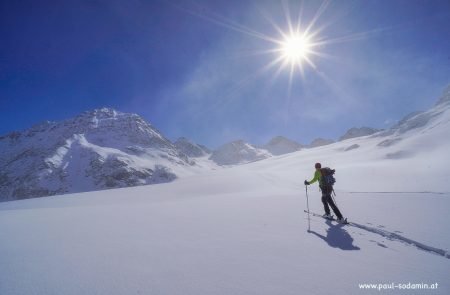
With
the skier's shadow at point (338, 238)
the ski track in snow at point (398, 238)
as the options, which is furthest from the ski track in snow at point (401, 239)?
the skier's shadow at point (338, 238)

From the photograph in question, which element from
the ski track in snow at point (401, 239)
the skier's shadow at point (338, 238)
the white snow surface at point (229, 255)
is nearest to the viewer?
the white snow surface at point (229, 255)

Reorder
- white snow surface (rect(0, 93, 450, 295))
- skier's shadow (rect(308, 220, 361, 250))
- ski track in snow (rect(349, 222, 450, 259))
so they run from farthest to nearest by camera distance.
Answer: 1. skier's shadow (rect(308, 220, 361, 250))
2. ski track in snow (rect(349, 222, 450, 259))
3. white snow surface (rect(0, 93, 450, 295))

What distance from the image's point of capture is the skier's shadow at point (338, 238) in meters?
6.31

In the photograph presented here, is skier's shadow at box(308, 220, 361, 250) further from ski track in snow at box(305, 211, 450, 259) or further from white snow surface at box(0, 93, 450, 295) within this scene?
ski track in snow at box(305, 211, 450, 259)

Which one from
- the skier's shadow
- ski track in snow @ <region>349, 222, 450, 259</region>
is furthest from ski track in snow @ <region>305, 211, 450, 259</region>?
the skier's shadow

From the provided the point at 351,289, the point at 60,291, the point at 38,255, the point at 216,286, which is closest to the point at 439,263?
the point at 351,289

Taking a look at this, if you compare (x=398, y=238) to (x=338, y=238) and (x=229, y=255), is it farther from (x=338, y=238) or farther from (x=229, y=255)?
(x=229, y=255)

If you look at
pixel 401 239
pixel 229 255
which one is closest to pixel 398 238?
pixel 401 239

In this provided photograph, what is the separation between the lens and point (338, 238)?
705cm

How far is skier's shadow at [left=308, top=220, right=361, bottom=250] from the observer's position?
6309 millimetres

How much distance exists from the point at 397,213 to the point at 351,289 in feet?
23.7

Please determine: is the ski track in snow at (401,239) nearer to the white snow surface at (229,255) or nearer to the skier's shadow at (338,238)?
the white snow surface at (229,255)

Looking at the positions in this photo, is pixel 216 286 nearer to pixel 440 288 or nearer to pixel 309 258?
pixel 309 258

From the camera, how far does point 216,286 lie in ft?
13.7
